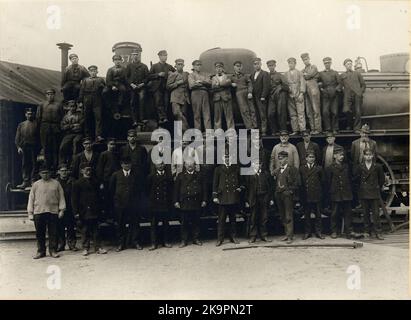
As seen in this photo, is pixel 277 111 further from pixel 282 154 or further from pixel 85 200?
pixel 85 200

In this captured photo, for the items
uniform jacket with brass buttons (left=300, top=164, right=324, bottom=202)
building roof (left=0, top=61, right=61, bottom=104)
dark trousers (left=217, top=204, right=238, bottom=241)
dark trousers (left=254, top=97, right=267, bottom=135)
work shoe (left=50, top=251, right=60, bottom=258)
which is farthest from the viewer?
building roof (left=0, top=61, right=61, bottom=104)

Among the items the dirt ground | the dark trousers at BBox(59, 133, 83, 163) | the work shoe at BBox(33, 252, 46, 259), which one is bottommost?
the dirt ground

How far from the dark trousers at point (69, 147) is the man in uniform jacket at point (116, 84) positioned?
935mm

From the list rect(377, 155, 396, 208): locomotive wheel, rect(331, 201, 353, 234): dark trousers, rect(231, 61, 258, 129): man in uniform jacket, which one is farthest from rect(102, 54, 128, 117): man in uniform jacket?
rect(377, 155, 396, 208): locomotive wheel

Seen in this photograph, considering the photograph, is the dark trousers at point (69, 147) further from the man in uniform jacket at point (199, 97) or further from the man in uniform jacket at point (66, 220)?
the man in uniform jacket at point (199, 97)

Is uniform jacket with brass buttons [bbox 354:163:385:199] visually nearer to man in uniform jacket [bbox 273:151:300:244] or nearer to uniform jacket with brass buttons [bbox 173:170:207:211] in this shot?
man in uniform jacket [bbox 273:151:300:244]

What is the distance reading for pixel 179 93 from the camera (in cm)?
984

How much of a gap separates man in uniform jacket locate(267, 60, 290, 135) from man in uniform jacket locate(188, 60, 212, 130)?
131cm

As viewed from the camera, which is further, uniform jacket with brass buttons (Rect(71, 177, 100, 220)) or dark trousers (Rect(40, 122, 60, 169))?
dark trousers (Rect(40, 122, 60, 169))

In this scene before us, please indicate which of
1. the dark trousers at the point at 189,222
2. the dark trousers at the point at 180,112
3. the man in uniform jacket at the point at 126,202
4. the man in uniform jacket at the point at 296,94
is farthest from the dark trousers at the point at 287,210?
the man in uniform jacket at the point at 126,202

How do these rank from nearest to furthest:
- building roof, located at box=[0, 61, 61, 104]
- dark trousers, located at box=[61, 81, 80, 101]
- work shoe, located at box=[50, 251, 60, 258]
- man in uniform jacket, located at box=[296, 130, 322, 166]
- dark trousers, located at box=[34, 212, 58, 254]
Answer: work shoe, located at box=[50, 251, 60, 258]
dark trousers, located at box=[34, 212, 58, 254]
man in uniform jacket, located at box=[296, 130, 322, 166]
dark trousers, located at box=[61, 81, 80, 101]
building roof, located at box=[0, 61, 61, 104]

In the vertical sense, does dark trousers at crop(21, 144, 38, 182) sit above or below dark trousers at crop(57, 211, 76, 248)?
above

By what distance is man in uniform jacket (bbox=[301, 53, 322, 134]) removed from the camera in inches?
397
